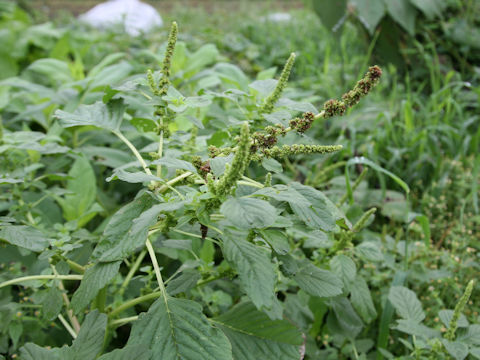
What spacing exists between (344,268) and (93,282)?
0.64 meters

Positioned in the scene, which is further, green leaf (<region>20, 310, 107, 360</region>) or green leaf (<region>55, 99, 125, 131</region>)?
green leaf (<region>55, 99, 125, 131</region>)

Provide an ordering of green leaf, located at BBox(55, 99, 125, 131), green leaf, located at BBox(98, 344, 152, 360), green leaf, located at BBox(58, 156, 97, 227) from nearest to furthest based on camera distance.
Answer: green leaf, located at BBox(98, 344, 152, 360) < green leaf, located at BBox(55, 99, 125, 131) < green leaf, located at BBox(58, 156, 97, 227)

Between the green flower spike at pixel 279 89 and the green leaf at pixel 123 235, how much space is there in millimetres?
354

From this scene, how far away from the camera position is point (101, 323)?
3.04 ft

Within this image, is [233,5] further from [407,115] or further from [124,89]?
[124,89]

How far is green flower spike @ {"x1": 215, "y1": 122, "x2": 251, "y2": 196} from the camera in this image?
2.20ft

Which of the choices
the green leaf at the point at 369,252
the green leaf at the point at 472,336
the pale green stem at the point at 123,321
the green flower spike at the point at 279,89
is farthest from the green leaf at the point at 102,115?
the green leaf at the point at 472,336

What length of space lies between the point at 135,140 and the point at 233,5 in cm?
585

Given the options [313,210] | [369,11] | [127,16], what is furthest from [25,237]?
[127,16]

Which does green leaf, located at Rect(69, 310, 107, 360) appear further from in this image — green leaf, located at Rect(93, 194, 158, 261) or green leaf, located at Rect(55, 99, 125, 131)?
green leaf, located at Rect(55, 99, 125, 131)

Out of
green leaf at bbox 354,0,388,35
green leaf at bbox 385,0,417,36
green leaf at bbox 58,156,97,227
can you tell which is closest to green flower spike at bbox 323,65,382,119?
green leaf at bbox 58,156,97,227

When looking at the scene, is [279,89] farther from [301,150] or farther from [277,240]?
[277,240]

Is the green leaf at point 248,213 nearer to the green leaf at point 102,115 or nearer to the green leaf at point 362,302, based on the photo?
the green leaf at point 102,115

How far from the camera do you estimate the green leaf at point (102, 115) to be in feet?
3.43
